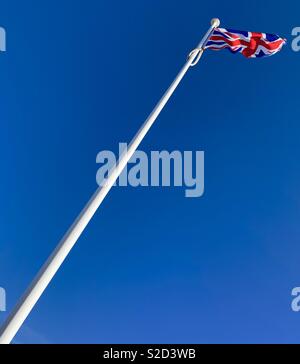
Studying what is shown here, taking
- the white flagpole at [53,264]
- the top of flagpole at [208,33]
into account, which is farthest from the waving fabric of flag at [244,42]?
the white flagpole at [53,264]

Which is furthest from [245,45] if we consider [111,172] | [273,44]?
[111,172]

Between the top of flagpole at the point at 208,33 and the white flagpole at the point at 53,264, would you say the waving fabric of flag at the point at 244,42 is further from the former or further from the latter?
the white flagpole at the point at 53,264

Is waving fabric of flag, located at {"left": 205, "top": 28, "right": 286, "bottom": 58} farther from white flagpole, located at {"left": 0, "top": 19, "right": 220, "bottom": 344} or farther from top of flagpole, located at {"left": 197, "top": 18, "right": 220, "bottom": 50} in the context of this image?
white flagpole, located at {"left": 0, "top": 19, "right": 220, "bottom": 344}

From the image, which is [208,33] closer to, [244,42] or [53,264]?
[244,42]

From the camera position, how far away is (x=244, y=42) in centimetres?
1716

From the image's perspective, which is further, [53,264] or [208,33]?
[208,33]

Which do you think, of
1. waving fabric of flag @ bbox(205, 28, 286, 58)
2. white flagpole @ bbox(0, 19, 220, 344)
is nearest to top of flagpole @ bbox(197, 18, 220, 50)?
waving fabric of flag @ bbox(205, 28, 286, 58)

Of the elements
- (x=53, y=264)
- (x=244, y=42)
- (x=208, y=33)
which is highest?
(x=244, y=42)

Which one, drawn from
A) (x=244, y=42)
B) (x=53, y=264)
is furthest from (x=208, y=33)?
(x=53, y=264)

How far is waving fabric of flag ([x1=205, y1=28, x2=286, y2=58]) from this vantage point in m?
17.0
